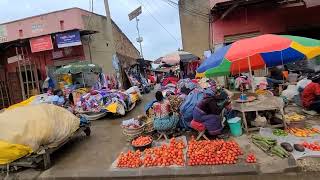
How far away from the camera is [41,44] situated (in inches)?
618

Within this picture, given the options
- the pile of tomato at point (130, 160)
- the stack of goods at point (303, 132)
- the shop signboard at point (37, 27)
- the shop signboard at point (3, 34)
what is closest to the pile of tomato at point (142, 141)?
the pile of tomato at point (130, 160)

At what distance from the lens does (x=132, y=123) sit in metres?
7.97

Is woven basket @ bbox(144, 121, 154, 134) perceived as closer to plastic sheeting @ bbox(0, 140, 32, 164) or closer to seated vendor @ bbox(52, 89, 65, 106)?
plastic sheeting @ bbox(0, 140, 32, 164)

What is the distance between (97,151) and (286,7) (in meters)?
10.4

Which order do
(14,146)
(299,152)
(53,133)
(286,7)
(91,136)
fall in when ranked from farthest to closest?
(286,7), (91,136), (53,133), (14,146), (299,152)

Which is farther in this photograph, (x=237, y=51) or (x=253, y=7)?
(x=253, y=7)

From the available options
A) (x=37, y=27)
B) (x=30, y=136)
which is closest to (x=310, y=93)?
(x=30, y=136)

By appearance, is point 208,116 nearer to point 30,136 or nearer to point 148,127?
point 148,127

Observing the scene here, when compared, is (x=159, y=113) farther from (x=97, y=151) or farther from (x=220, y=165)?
(x=220, y=165)

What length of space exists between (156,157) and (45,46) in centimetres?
1172

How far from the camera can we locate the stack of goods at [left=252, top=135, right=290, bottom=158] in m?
5.63

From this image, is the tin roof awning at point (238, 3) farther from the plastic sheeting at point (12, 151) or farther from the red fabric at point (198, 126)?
the plastic sheeting at point (12, 151)

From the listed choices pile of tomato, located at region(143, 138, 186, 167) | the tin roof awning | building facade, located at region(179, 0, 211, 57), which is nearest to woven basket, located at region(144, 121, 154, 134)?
pile of tomato, located at region(143, 138, 186, 167)

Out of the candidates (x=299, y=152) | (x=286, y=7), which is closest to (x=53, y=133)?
(x=299, y=152)
